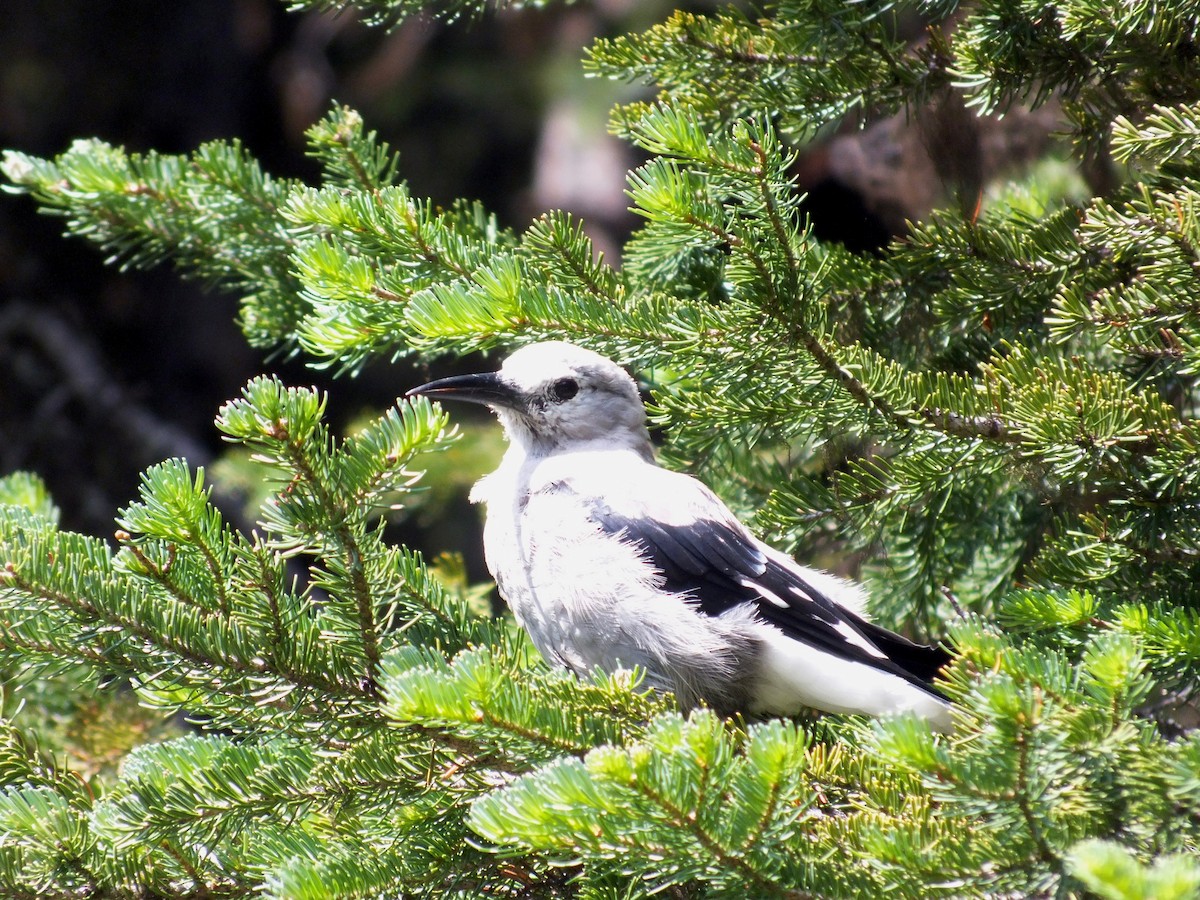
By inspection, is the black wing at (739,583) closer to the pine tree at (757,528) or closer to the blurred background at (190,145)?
the pine tree at (757,528)

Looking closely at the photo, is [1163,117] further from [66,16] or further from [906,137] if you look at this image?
[66,16]

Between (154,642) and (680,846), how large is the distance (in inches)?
34.0

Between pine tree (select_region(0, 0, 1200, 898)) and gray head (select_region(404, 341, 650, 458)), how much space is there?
0.94ft

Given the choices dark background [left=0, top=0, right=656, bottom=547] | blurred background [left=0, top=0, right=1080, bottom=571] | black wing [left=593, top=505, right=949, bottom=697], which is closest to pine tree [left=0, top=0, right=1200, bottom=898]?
black wing [left=593, top=505, right=949, bottom=697]

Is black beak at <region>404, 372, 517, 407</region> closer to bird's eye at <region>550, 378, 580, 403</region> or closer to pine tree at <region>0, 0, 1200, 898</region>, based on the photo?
bird's eye at <region>550, 378, 580, 403</region>

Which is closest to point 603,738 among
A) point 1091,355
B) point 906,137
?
point 1091,355

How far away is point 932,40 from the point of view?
234 cm

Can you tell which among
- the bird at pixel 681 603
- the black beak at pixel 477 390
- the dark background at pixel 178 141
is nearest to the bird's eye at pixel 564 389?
the black beak at pixel 477 390

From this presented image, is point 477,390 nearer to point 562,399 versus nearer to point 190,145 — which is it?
point 562,399

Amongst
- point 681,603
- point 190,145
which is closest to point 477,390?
point 681,603

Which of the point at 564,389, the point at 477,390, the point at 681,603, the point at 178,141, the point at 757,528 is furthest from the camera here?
the point at 178,141

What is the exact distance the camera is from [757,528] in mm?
2430

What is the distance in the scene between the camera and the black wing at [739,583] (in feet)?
7.64

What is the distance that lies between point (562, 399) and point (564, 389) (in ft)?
0.09
